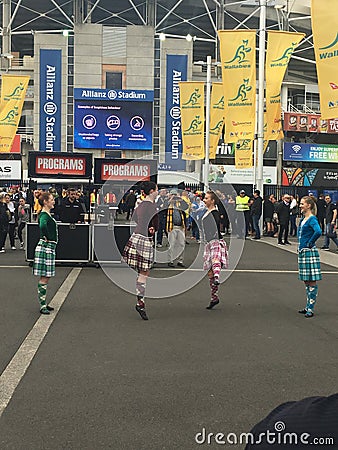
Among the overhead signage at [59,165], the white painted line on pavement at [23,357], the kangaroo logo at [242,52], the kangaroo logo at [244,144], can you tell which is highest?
the kangaroo logo at [242,52]

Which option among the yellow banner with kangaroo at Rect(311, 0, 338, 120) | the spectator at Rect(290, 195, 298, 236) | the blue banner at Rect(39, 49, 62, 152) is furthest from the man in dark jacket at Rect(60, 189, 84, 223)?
the blue banner at Rect(39, 49, 62, 152)

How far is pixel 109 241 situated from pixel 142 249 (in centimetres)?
635

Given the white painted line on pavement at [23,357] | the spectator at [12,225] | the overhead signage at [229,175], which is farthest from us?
the overhead signage at [229,175]

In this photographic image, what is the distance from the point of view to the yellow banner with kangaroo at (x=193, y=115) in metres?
30.6

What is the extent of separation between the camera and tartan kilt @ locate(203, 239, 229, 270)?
31.5ft

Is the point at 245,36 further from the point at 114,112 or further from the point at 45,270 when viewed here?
the point at 114,112

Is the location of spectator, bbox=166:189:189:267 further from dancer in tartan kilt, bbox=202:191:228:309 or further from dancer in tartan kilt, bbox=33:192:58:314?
dancer in tartan kilt, bbox=33:192:58:314

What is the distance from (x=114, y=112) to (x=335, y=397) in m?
51.7

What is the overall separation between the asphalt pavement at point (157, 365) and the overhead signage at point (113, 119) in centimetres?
4155

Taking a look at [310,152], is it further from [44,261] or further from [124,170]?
[44,261]

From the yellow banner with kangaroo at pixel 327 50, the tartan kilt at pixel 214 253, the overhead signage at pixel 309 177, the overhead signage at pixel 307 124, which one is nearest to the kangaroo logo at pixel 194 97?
the yellow banner with kangaroo at pixel 327 50

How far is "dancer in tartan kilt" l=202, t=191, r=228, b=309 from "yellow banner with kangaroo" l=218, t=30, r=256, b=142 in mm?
13983

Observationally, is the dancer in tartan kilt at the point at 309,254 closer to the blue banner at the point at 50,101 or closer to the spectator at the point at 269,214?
the spectator at the point at 269,214

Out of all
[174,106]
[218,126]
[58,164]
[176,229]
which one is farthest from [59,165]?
[174,106]
